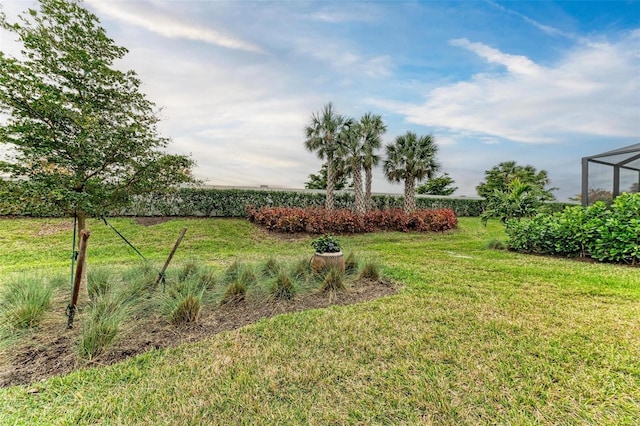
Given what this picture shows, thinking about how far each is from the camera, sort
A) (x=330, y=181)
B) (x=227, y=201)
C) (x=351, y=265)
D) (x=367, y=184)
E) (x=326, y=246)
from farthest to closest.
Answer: (x=367, y=184), (x=330, y=181), (x=227, y=201), (x=351, y=265), (x=326, y=246)

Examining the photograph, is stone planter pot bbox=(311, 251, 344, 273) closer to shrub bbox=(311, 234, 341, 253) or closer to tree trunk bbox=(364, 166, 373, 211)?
shrub bbox=(311, 234, 341, 253)

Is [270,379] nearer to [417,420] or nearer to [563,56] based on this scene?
[417,420]

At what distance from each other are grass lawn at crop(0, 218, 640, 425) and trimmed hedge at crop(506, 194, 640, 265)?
2.78 metres

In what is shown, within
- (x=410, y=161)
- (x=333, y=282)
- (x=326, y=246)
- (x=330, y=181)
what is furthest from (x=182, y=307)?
(x=410, y=161)

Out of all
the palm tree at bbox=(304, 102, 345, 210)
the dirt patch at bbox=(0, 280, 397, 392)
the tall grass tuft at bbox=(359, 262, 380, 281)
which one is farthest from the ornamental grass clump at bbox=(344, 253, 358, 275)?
the palm tree at bbox=(304, 102, 345, 210)

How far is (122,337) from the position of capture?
2461mm

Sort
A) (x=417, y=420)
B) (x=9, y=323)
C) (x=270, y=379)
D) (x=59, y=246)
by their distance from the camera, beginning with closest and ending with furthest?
(x=417, y=420) < (x=270, y=379) < (x=9, y=323) < (x=59, y=246)

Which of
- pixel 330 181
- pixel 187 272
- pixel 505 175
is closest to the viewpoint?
pixel 187 272

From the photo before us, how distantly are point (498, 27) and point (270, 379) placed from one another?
890cm

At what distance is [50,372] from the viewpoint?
203 cm

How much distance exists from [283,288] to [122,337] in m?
1.84

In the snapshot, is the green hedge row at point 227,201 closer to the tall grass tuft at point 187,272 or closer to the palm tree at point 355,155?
the palm tree at point 355,155

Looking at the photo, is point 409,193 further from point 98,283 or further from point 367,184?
point 98,283

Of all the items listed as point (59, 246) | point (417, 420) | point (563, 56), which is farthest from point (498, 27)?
point (59, 246)
